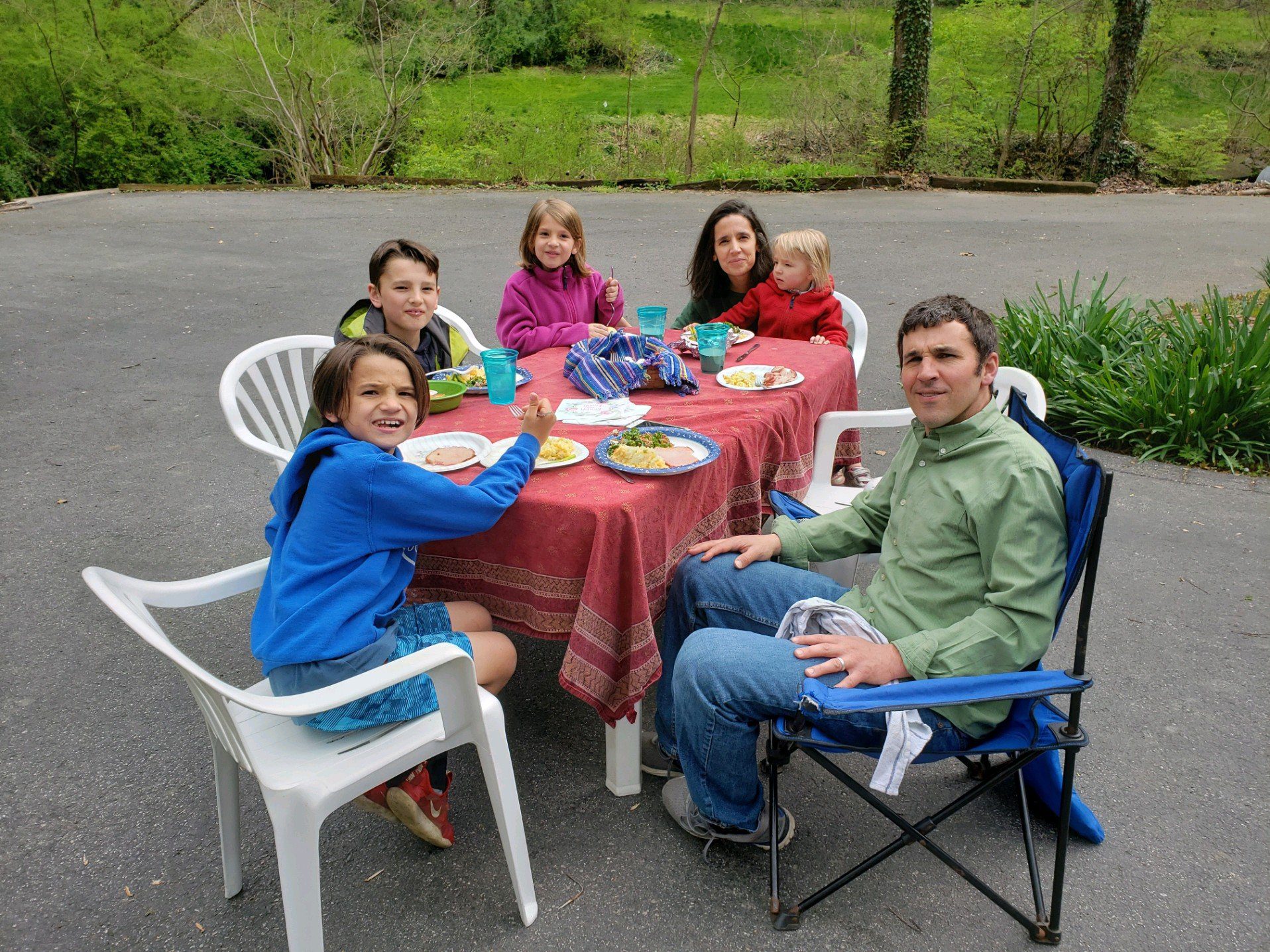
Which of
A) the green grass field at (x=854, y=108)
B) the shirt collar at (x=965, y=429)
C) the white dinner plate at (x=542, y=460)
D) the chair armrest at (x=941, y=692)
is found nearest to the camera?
the chair armrest at (x=941, y=692)

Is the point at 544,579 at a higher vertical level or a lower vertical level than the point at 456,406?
A: lower

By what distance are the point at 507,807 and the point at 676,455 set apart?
3.23 feet

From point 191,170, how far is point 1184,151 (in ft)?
62.5

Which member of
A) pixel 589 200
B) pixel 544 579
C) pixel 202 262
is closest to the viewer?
pixel 544 579

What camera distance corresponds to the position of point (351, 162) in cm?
1720

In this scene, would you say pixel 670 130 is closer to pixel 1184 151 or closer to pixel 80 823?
pixel 1184 151

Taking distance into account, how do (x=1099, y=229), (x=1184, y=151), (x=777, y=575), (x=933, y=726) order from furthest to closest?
(x=1184, y=151) → (x=1099, y=229) → (x=777, y=575) → (x=933, y=726)

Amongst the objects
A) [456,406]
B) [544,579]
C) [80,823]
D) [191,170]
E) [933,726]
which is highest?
[191,170]

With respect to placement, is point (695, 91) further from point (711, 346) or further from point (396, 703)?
point (396, 703)

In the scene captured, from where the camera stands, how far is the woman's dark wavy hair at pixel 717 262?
4.32 m

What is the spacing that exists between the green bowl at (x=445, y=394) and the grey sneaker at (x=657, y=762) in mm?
1199

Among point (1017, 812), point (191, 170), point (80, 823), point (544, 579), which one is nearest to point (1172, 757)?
point (1017, 812)

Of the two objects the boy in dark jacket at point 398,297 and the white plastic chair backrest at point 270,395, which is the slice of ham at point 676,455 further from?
the white plastic chair backrest at point 270,395

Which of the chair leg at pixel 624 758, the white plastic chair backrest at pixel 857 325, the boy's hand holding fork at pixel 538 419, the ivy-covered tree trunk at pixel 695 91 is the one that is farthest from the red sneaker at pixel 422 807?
the ivy-covered tree trunk at pixel 695 91
